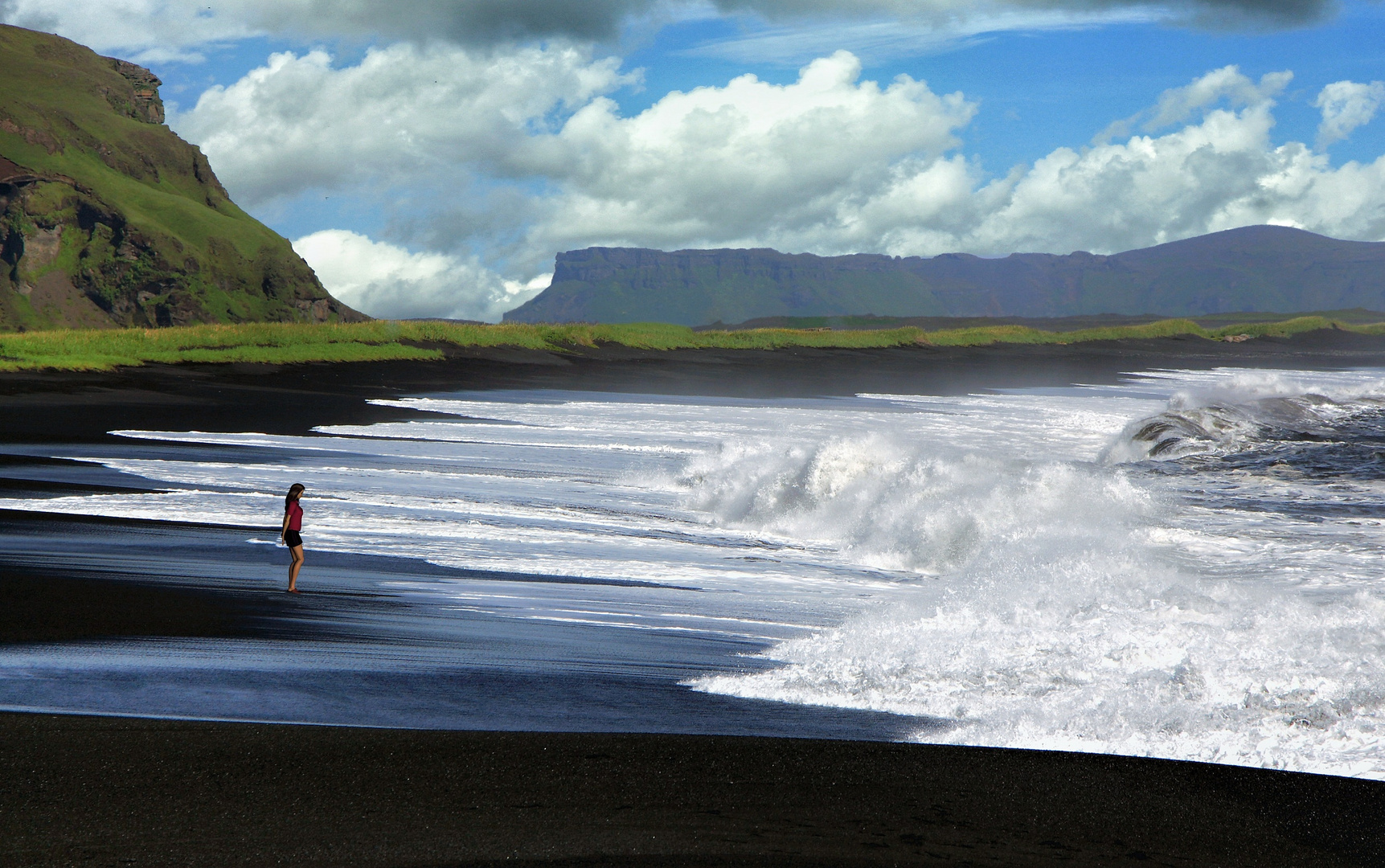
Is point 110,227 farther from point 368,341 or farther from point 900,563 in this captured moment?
point 900,563

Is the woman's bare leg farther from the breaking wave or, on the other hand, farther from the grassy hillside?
the grassy hillside

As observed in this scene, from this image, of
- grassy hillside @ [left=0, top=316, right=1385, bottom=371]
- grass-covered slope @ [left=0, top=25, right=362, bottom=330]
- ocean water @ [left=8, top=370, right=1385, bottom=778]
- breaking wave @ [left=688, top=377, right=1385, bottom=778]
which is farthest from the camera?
grass-covered slope @ [left=0, top=25, right=362, bottom=330]

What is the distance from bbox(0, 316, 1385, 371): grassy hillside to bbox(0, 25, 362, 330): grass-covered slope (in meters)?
60.1

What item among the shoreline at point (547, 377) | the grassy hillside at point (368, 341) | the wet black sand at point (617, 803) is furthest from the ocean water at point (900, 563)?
the grassy hillside at point (368, 341)

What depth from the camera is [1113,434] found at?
2670 cm

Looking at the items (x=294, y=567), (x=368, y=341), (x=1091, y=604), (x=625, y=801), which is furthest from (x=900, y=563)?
(x=368, y=341)

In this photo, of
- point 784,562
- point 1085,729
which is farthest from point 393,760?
point 784,562

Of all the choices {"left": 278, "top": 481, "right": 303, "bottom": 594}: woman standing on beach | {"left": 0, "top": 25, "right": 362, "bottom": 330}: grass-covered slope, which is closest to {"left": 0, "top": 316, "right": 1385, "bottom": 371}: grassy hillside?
{"left": 278, "top": 481, "right": 303, "bottom": 594}: woman standing on beach

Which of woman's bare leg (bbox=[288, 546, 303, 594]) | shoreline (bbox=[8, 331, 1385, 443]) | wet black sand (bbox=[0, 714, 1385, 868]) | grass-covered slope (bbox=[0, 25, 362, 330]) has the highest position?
grass-covered slope (bbox=[0, 25, 362, 330])

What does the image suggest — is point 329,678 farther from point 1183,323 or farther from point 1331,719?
point 1183,323

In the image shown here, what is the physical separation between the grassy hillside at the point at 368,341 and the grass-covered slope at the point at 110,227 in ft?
197

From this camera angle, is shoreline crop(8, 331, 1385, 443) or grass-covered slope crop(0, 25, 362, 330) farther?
grass-covered slope crop(0, 25, 362, 330)

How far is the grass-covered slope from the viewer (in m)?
108

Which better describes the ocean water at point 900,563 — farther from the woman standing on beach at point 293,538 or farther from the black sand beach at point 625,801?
the black sand beach at point 625,801
